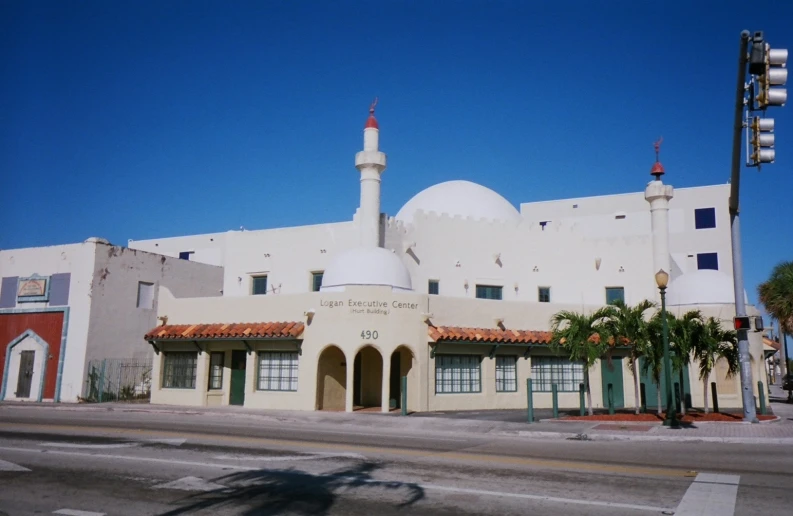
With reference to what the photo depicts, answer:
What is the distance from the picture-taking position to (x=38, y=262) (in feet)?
109

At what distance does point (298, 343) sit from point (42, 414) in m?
9.74

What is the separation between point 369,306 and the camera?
25.1 metres

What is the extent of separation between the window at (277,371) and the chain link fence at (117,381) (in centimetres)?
757

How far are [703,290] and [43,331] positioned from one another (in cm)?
3233

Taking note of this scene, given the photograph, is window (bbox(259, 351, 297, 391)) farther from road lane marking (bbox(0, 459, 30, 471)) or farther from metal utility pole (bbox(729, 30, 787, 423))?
metal utility pole (bbox(729, 30, 787, 423))

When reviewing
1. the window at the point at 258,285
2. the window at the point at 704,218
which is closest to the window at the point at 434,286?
the window at the point at 258,285

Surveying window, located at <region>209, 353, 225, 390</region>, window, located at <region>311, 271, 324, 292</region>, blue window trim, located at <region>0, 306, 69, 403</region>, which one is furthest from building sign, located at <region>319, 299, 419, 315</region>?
blue window trim, located at <region>0, 306, 69, 403</region>

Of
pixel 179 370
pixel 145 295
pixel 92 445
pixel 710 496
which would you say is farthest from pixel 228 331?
pixel 710 496

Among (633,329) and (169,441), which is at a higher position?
(633,329)

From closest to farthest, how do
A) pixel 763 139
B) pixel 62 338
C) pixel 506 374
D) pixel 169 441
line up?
pixel 763 139
pixel 169 441
pixel 506 374
pixel 62 338

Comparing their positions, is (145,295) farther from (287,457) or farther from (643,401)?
(643,401)

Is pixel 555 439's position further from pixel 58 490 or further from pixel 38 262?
pixel 38 262

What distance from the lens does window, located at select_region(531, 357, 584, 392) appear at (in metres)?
28.3

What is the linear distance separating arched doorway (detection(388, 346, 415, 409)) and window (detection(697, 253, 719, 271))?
2954 cm
